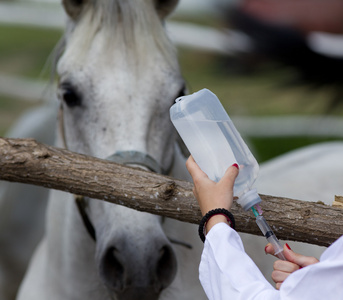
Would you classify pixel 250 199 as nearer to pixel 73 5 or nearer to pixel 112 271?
pixel 112 271

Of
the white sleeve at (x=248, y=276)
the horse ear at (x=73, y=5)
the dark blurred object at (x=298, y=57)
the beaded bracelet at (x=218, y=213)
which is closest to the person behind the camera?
the white sleeve at (x=248, y=276)

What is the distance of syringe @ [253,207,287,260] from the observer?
1.29 metres

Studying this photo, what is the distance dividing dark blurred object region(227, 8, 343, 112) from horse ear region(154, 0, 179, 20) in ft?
7.47

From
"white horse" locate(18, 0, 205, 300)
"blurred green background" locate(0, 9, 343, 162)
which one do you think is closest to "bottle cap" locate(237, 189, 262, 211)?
"white horse" locate(18, 0, 205, 300)

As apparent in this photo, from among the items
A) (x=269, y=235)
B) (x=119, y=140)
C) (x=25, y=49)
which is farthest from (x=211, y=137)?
(x=25, y=49)

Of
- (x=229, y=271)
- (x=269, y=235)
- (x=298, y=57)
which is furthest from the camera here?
(x=298, y=57)

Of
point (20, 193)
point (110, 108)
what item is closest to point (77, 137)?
point (110, 108)

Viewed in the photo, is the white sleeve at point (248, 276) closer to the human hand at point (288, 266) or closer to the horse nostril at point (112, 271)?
the human hand at point (288, 266)

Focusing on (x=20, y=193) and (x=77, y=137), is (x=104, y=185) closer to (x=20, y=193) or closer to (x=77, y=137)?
(x=77, y=137)

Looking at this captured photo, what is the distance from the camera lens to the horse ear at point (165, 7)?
2152 mm

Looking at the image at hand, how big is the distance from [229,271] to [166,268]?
2.08 ft

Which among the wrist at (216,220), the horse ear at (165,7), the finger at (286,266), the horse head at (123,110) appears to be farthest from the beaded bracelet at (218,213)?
the horse ear at (165,7)

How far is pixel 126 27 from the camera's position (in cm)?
200

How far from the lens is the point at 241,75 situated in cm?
498
